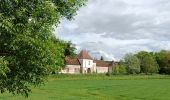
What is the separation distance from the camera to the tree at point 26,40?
16531 mm

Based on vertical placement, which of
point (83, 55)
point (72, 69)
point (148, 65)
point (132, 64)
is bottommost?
point (72, 69)

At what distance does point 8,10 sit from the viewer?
17.0 metres

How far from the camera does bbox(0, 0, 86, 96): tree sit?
651 inches

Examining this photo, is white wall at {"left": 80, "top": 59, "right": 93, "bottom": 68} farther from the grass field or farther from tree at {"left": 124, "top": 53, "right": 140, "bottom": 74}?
the grass field

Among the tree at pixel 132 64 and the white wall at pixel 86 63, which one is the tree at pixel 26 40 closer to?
the tree at pixel 132 64

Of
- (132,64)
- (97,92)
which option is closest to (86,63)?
(132,64)

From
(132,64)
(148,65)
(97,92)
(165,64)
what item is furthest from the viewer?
(165,64)

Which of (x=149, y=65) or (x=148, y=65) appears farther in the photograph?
(x=148, y=65)

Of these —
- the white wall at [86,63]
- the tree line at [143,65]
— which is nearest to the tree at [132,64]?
the tree line at [143,65]

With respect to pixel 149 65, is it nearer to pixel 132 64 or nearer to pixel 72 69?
pixel 132 64

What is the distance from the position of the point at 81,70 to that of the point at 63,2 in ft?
538

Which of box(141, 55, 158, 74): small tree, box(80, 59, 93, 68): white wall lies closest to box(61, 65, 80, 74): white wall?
box(80, 59, 93, 68): white wall

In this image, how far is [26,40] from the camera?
1647 centimetres

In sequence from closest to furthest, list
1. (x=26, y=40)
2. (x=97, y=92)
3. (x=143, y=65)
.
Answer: (x=26, y=40) < (x=97, y=92) < (x=143, y=65)
